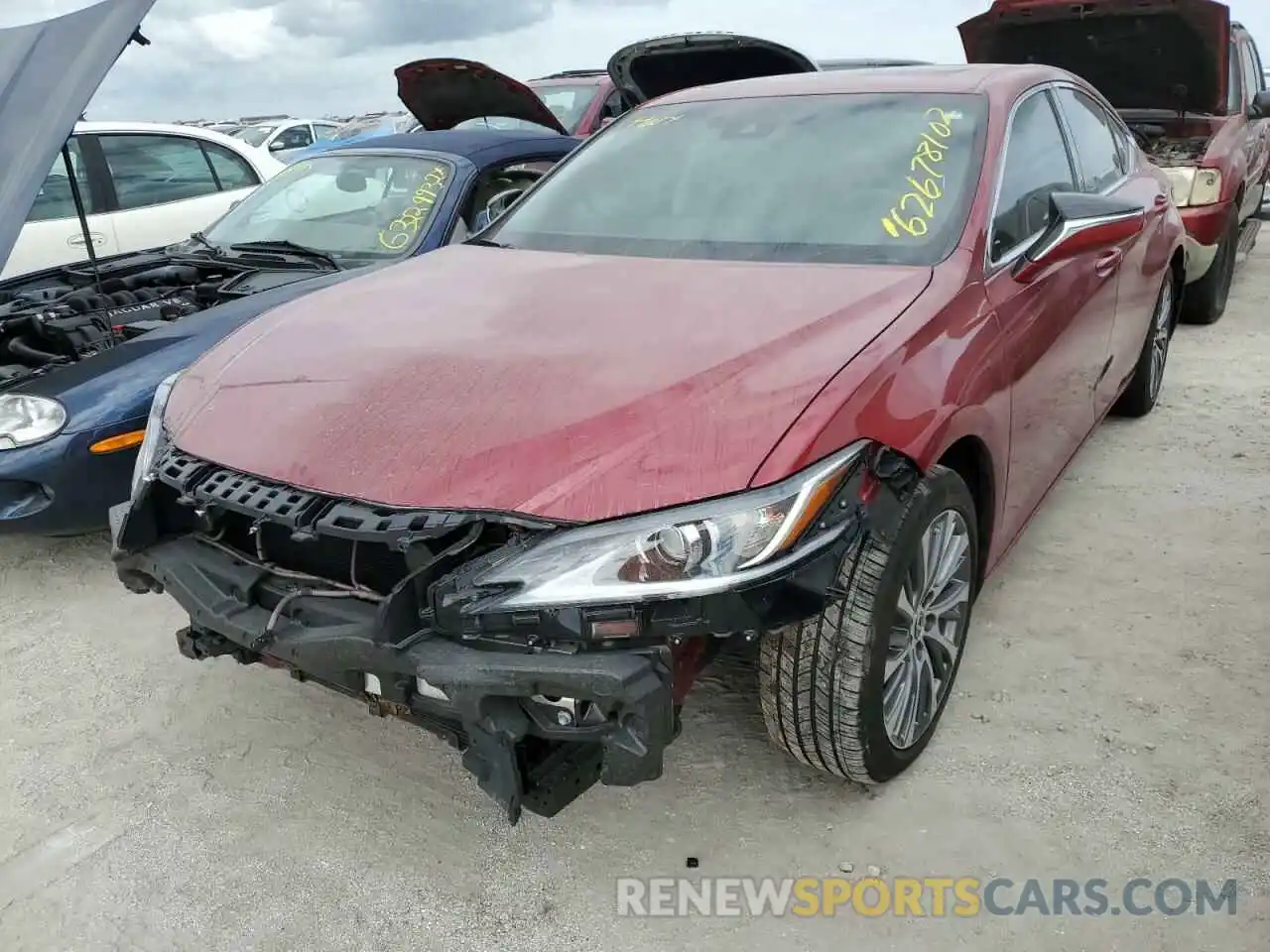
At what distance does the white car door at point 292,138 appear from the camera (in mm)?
17422

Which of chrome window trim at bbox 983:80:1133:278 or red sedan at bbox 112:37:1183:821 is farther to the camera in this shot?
chrome window trim at bbox 983:80:1133:278

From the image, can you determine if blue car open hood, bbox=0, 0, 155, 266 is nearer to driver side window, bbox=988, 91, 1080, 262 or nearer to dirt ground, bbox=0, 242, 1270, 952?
dirt ground, bbox=0, 242, 1270, 952

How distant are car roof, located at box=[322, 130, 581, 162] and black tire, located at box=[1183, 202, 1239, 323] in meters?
3.89

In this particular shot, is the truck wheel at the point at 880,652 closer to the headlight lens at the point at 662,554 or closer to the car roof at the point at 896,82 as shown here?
the headlight lens at the point at 662,554

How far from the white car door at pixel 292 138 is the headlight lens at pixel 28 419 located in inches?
590

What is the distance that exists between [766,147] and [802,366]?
122cm

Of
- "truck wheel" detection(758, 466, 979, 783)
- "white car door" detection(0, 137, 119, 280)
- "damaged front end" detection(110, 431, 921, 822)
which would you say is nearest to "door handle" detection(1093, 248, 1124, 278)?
"truck wheel" detection(758, 466, 979, 783)

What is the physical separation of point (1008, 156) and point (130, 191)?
208 inches

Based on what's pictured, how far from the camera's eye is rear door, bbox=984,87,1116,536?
262cm

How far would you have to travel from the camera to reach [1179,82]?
20.9 feet

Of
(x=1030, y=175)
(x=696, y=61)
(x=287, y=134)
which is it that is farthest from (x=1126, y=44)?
(x=287, y=134)

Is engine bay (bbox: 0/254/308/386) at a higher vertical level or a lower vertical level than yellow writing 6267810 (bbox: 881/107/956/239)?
lower

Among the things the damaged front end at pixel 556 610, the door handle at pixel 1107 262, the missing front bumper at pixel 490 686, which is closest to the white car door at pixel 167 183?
the missing front bumper at pixel 490 686

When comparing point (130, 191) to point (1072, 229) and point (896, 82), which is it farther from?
point (1072, 229)
